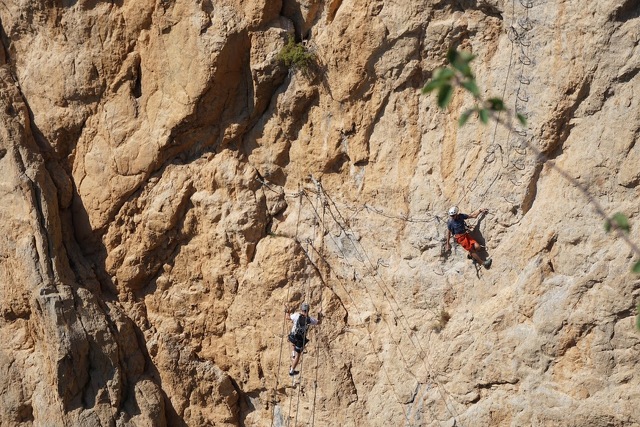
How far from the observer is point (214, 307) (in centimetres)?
1255

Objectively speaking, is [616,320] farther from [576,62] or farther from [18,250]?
[18,250]

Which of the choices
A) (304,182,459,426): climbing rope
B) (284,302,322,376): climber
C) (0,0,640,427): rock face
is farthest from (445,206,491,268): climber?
(284,302,322,376): climber

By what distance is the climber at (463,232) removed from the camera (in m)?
10.6

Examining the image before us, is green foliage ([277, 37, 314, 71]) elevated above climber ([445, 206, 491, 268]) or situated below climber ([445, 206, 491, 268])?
above

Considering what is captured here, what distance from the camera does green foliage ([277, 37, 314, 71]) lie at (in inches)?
448

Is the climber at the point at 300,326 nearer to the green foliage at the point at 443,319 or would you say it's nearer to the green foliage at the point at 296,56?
the green foliage at the point at 443,319

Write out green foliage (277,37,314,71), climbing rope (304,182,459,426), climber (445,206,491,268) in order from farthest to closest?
green foliage (277,37,314,71) → climbing rope (304,182,459,426) → climber (445,206,491,268)

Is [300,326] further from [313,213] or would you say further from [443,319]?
[443,319]

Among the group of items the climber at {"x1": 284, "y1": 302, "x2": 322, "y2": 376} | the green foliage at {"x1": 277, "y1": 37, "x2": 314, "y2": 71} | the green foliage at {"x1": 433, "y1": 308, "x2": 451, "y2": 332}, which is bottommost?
the green foliage at {"x1": 433, "y1": 308, "x2": 451, "y2": 332}

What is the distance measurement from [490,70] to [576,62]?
110 cm

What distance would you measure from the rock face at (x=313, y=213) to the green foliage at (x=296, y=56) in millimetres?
128

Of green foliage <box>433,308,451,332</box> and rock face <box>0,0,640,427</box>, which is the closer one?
rock face <box>0,0,640,427</box>

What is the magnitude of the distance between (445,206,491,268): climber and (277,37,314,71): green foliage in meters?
2.83

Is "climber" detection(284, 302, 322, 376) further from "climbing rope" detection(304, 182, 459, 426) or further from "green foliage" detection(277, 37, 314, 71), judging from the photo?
"green foliage" detection(277, 37, 314, 71)
